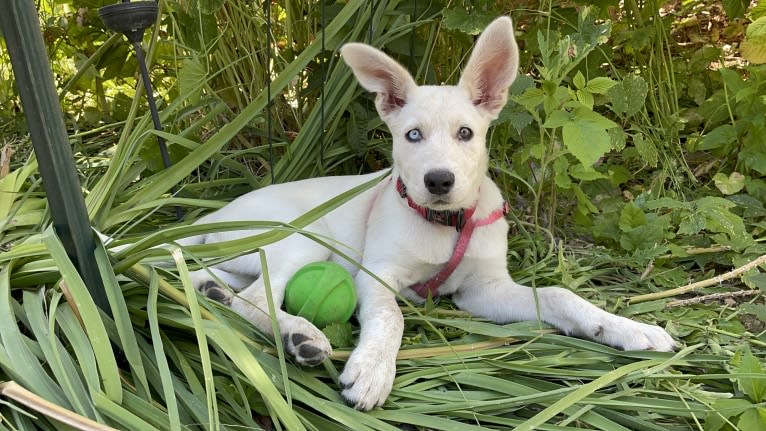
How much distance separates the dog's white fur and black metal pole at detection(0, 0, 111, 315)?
1.79 feet

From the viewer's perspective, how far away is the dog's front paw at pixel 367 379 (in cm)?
175

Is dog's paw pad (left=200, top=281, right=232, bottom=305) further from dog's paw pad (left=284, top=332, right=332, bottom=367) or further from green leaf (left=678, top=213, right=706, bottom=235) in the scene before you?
green leaf (left=678, top=213, right=706, bottom=235)

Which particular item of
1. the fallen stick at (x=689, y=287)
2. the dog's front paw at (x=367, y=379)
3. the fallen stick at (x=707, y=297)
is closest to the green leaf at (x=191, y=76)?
the dog's front paw at (x=367, y=379)

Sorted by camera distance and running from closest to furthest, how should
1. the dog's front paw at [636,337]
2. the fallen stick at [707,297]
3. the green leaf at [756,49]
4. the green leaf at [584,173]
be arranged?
1. the dog's front paw at [636,337]
2. the fallen stick at [707,297]
3. the green leaf at [584,173]
4. the green leaf at [756,49]

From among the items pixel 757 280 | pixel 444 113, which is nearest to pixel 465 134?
pixel 444 113

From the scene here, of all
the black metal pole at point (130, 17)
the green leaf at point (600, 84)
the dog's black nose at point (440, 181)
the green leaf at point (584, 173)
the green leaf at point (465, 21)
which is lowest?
the green leaf at point (584, 173)

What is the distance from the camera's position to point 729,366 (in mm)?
1909

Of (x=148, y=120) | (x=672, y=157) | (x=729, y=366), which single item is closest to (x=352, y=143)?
(x=148, y=120)

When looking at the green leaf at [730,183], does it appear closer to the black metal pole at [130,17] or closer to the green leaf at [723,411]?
the green leaf at [723,411]

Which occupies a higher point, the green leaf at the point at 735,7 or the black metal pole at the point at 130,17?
the black metal pole at the point at 130,17

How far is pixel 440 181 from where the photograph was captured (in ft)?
6.79

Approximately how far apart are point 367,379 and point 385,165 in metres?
2.01

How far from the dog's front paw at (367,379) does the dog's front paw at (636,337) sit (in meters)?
0.73

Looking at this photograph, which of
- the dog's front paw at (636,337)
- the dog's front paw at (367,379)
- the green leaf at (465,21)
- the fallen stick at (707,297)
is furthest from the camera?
the green leaf at (465,21)
